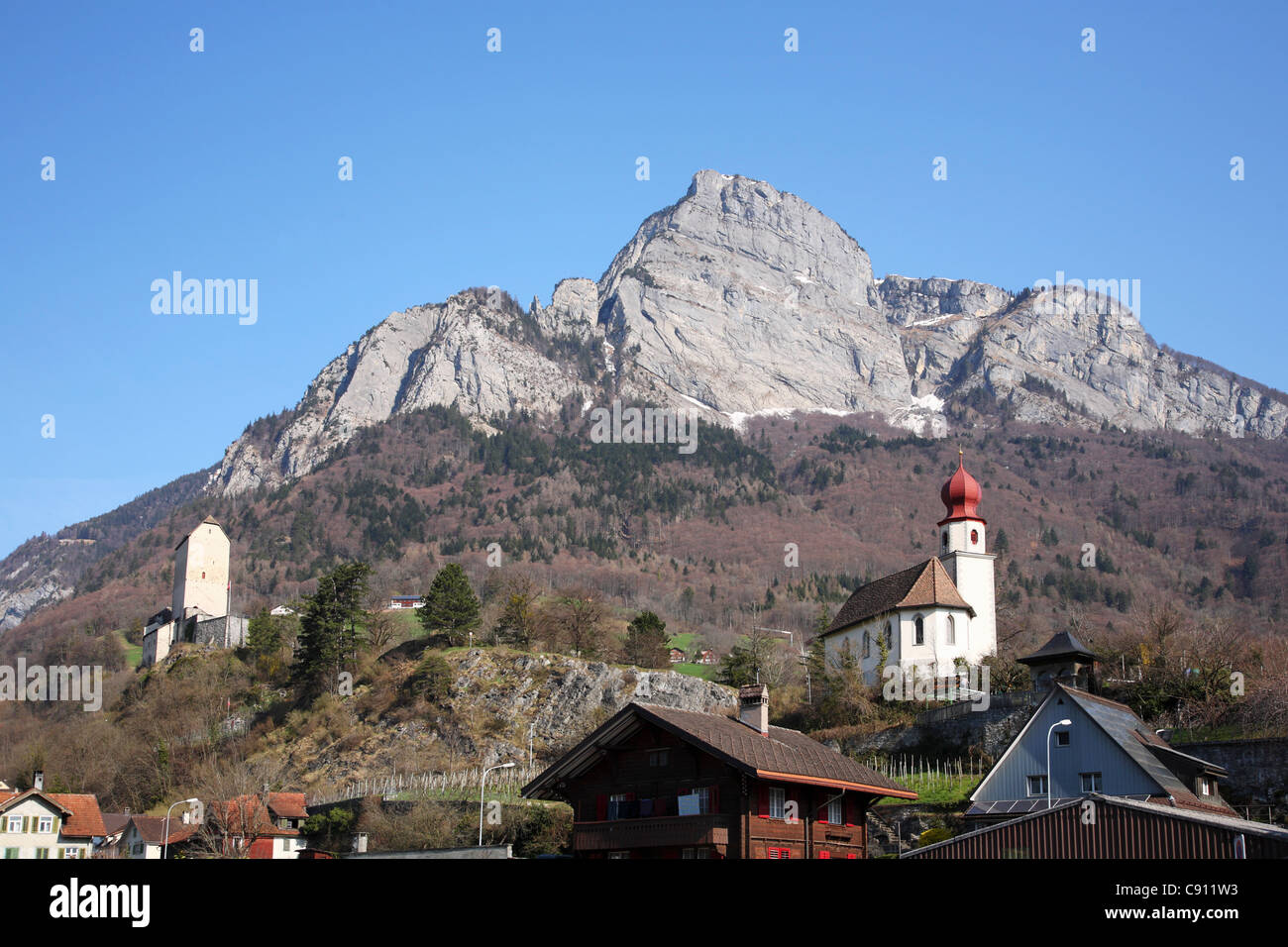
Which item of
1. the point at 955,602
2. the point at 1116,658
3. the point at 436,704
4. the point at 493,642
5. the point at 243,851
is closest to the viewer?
the point at 243,851

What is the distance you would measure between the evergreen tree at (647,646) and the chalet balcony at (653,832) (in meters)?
56.8

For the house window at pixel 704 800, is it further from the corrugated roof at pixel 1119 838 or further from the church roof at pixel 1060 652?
the church roof at pixel 1060 652

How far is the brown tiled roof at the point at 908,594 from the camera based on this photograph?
81.1 meters

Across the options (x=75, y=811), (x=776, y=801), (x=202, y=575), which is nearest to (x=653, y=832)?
(x=776, y=801)

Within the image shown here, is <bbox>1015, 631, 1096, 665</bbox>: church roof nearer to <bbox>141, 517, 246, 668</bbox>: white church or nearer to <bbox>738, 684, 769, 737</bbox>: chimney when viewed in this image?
<bbox>738, 684, 769, 737</bbox>: chimney

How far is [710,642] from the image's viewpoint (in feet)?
490

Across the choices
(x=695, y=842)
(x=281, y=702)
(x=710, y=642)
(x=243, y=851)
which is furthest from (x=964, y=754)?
(x=710, y=642)

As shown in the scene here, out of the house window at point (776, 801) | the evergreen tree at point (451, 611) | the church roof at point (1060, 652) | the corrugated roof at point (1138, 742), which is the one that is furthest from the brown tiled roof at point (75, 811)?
the corrugated roof at point (1138, 742)

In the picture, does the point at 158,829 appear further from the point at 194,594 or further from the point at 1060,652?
the point at 194,594

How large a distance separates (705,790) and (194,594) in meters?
111

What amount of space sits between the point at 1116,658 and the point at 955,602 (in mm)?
→ 12351

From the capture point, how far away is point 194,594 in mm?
138625
